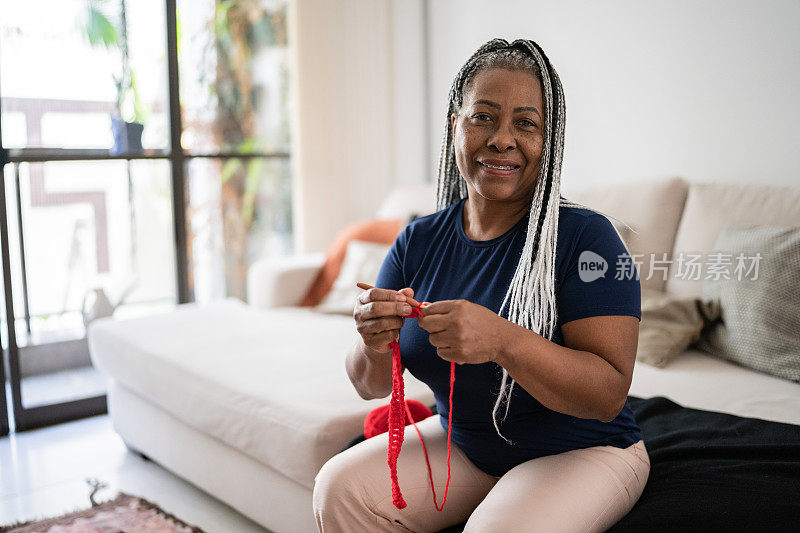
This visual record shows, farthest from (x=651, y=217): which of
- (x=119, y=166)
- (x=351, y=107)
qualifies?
(x=119, y=166)

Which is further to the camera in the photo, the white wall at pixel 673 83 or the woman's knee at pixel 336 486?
the white wall at pixel 673 83

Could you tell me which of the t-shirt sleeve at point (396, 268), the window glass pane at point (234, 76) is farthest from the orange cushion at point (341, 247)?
the t-shirt sleeve at point (396, 268)

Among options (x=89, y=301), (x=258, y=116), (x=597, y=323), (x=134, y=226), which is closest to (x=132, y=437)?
(x=89, y=301)

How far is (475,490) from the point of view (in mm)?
1331

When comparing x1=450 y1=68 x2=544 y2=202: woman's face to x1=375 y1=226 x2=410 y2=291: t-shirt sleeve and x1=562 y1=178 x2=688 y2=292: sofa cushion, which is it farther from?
x1=562 y1=178 x2=688 y2=292: sofa cushion

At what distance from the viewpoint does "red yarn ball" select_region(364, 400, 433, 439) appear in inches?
63.0

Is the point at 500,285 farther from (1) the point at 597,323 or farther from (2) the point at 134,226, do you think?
(2) the point at 134,226

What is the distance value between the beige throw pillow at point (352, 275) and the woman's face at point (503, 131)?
4.99ft

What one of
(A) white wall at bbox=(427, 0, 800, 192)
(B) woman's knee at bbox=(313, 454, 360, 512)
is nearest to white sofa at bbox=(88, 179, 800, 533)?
(A) white wall at bbox=(427, 0, 800, 192)

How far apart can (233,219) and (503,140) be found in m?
2.53

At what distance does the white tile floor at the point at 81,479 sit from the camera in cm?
220

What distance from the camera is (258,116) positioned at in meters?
3.63

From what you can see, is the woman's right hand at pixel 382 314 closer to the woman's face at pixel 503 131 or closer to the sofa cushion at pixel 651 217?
the woman's face at pixel 503 131

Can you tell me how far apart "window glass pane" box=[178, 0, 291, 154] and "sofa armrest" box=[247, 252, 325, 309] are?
0.74 metres
